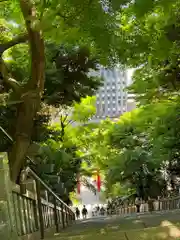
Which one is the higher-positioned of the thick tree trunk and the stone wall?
the thick tree trunk

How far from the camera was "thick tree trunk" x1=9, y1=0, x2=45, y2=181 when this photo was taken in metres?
6.20

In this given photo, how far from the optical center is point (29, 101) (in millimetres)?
7035

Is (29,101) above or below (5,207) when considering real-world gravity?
above

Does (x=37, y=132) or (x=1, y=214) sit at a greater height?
(x=37, y=132)

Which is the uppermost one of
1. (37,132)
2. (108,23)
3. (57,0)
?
(57,0)

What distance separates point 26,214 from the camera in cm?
510

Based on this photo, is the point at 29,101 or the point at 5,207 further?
the point at 29,101

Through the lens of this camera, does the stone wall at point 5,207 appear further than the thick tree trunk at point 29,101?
No

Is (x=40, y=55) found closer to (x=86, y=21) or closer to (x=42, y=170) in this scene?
(x=86, y=21)

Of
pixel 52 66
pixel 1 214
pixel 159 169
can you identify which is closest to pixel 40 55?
pixel 1 214

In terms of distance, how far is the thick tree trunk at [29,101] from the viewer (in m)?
6.20

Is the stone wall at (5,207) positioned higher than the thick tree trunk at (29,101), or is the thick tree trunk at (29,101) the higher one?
the thick tree trunk at (29,101)

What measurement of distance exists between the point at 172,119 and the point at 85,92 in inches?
208

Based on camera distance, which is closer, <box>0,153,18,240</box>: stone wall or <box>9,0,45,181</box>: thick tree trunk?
<box>0,153,18,240</box>: stone wall
